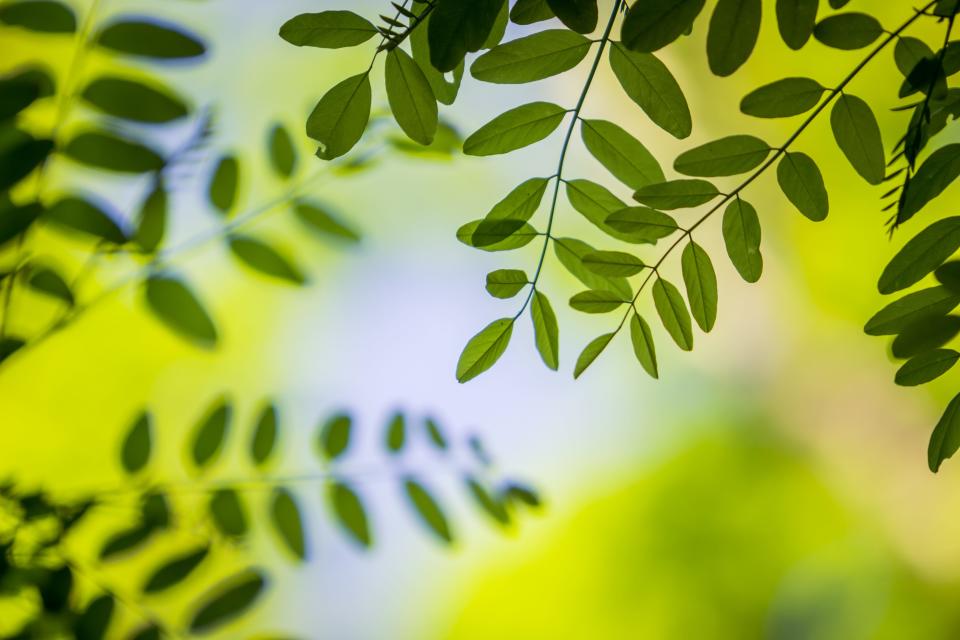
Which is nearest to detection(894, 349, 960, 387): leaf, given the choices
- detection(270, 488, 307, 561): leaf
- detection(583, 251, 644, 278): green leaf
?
detection(583, 251, 644, 278): green leaf

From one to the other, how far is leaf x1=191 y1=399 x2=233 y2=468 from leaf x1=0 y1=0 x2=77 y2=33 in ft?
2.09

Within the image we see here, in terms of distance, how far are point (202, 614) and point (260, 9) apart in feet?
11.1

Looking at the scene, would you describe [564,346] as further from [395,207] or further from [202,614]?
[202,614]

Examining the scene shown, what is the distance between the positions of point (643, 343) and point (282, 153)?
0.84 metres

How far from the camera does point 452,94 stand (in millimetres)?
632

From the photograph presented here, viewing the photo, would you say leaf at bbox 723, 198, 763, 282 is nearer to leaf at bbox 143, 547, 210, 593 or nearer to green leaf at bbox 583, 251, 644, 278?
green leaf at bbox 583, 251, 644, 278

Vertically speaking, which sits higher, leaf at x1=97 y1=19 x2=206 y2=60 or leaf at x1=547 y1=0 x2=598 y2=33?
leaf at x1=97 y1=19 x2=206 y2=60

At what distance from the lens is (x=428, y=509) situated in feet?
4.22

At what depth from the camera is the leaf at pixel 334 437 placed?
137 cm

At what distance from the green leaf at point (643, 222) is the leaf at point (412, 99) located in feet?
0.58

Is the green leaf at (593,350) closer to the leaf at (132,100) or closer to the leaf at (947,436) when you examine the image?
the leaf at (947,436)

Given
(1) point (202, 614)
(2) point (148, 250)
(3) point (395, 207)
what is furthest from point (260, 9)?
(1) point (202, 614)

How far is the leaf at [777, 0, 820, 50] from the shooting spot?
52 cm

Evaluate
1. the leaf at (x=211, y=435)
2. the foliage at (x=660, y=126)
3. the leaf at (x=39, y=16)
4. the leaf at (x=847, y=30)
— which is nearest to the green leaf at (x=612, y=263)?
the foliage at (x=660, y=126)
